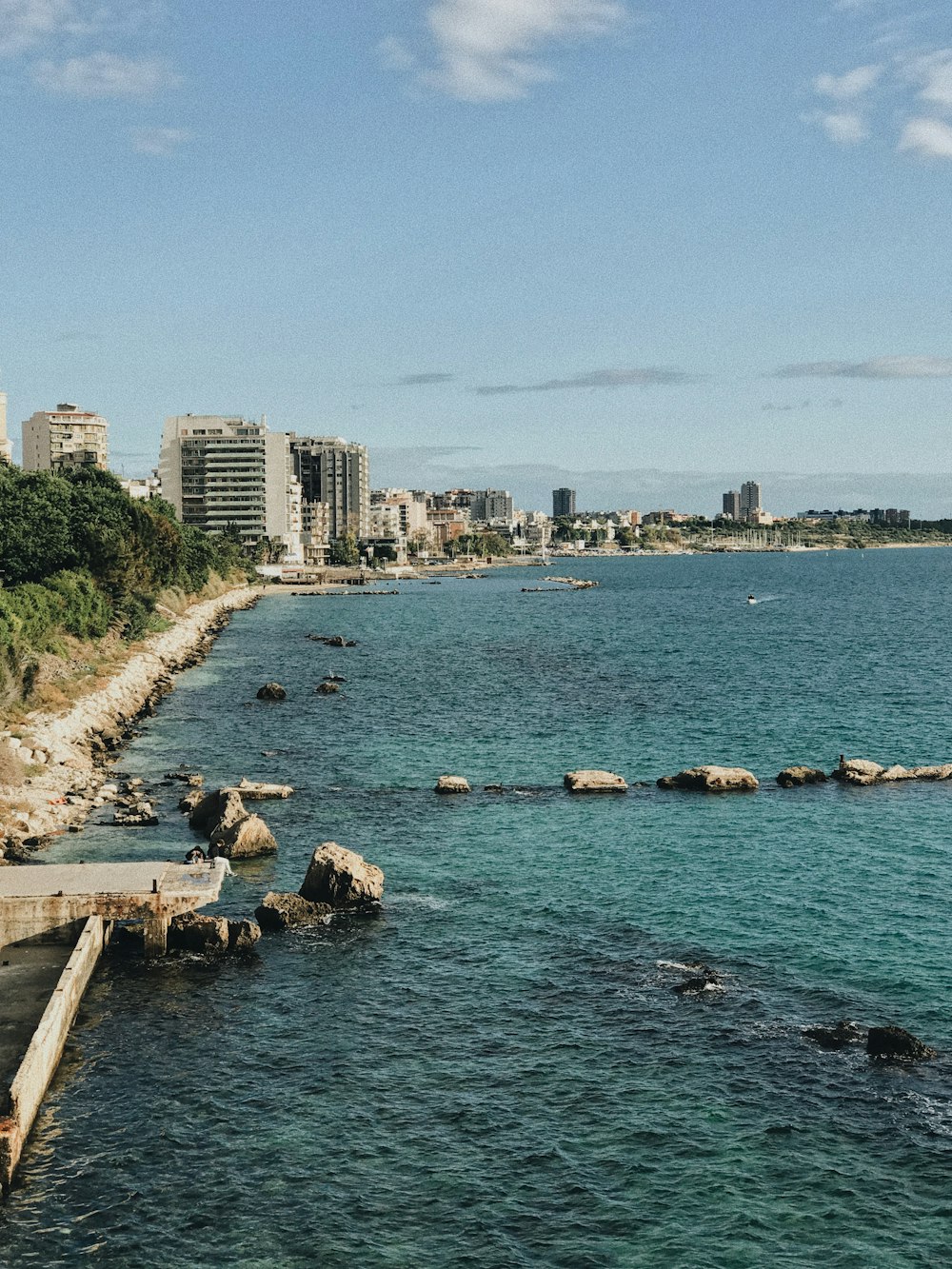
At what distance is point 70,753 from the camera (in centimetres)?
6406

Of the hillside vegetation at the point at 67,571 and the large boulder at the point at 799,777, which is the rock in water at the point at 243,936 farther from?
the hillside vegetation at the point at 67,571

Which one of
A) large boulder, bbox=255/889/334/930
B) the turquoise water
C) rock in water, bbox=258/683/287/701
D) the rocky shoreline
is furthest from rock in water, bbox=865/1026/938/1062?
rock in water, bbox=258/683/287/701

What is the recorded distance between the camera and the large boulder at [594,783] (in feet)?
202

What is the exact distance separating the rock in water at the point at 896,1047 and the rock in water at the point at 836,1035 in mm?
747

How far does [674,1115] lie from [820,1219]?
4568 millimetres

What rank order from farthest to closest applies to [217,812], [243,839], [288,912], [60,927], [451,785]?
[451,785], [217,812], [243,839], [288,912], [60,927]

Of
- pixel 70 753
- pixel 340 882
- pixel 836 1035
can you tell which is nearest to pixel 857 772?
pixel 340 882

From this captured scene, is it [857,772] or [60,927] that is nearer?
[60,927]

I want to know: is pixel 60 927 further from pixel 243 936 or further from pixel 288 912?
pixel 288 912

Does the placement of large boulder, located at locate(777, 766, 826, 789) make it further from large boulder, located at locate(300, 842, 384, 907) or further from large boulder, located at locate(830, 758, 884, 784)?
large boulder, located at locate(300, 842, 384, 907)

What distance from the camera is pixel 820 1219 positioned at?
80.8ft

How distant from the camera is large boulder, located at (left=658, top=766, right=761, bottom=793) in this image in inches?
2436

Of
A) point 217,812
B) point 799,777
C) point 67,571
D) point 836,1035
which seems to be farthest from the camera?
point 67,571

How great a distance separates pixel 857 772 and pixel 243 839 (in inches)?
1273
